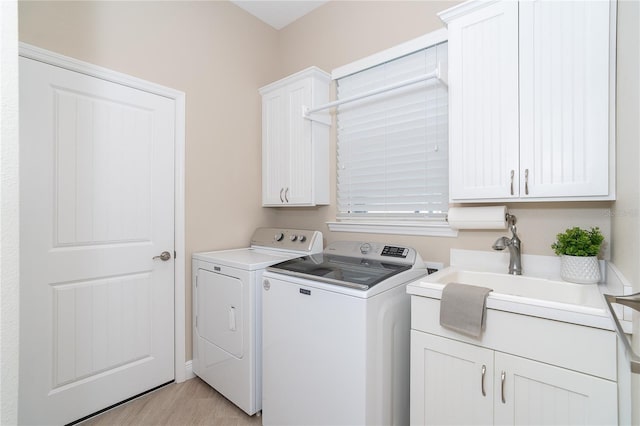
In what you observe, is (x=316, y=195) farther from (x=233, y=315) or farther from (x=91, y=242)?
(x=91, y=242)

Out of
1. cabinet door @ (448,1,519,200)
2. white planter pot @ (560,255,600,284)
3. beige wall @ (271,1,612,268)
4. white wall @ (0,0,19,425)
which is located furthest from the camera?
beige wall @ (271,1,612,268)

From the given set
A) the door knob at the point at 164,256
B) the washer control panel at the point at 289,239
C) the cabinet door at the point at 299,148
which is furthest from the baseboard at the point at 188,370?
the cabinet door at the point at 299,148

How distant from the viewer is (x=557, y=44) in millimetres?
1405

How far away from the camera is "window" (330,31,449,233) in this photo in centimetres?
205

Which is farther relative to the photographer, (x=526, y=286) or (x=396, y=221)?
(x=396, y=221)

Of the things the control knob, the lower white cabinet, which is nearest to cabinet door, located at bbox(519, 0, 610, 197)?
the lower white cabinet

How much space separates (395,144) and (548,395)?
1659 millimetres

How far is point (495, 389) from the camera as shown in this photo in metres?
1.25

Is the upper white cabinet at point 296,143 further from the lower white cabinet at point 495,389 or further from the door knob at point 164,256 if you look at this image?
the lower white cabinet at point 495,389

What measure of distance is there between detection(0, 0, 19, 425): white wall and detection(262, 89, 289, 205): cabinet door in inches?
73.6

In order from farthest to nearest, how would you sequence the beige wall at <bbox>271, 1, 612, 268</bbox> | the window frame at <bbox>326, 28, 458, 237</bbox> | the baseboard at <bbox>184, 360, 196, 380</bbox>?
1. the baseboard at <bbox>184, 360, 196, 380</bbox>
2. the window frame at <bbox>326, 28, 458, 237</bbox>
3. the beige wall at <bbox>271, 1, 612, 268</bbox>

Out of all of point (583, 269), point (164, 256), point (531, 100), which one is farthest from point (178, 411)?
point (531, 100)

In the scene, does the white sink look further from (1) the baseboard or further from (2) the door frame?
(1) the baseboard

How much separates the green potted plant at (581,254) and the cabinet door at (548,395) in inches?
20.6
